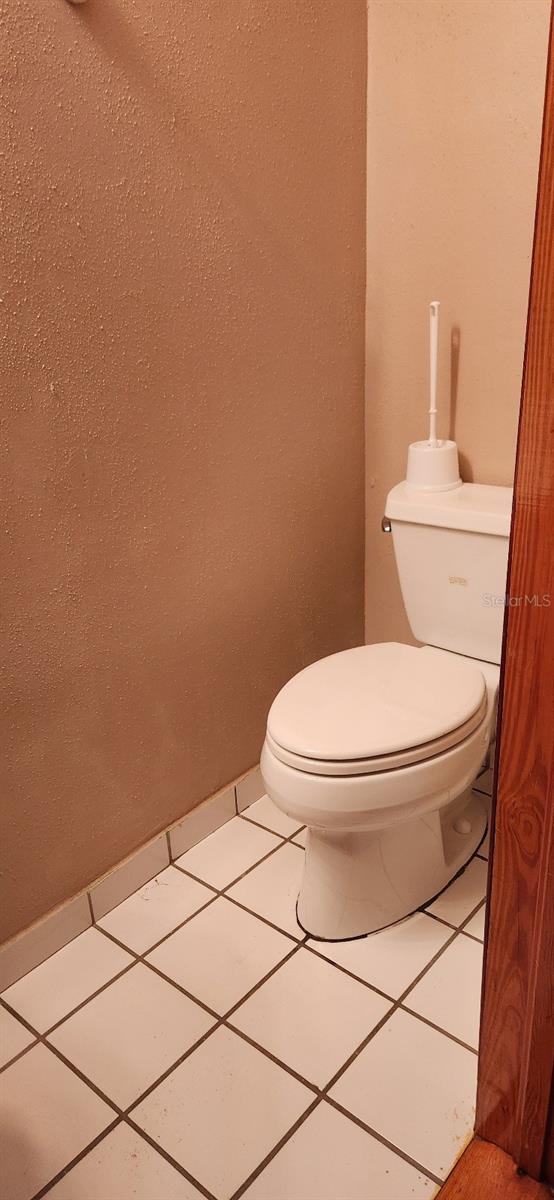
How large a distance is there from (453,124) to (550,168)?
105 cm

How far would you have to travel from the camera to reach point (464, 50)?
140 centimetres

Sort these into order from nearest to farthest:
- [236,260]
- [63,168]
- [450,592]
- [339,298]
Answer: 1. [63,168]
2. [236,260]
3. [450,592]
4. [339,298]

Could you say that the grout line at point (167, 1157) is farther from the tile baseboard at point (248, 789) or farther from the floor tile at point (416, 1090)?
the tile baseboard at point (248, 789)

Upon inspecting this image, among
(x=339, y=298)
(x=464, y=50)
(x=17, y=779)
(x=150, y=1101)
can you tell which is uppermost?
(x=464, y=50)

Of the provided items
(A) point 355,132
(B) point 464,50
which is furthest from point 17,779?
(B) point 464,50

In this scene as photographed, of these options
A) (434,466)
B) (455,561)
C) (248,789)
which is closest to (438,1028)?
(248,789)

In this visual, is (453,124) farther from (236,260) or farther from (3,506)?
(3,506)

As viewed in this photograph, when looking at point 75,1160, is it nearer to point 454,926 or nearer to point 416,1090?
point 416,1090

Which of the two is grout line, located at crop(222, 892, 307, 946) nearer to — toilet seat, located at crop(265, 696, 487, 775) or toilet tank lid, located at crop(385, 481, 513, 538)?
toilet seat, located at crop(265, 696, 487, 775)

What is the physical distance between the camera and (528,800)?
0.79 meters

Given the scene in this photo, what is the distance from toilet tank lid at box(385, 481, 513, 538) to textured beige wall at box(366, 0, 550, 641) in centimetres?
10

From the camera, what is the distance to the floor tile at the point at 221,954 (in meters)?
1.29

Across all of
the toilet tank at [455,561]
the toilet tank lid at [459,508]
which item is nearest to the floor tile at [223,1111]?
the toilet tank at [455,561]

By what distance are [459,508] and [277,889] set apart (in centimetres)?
82
